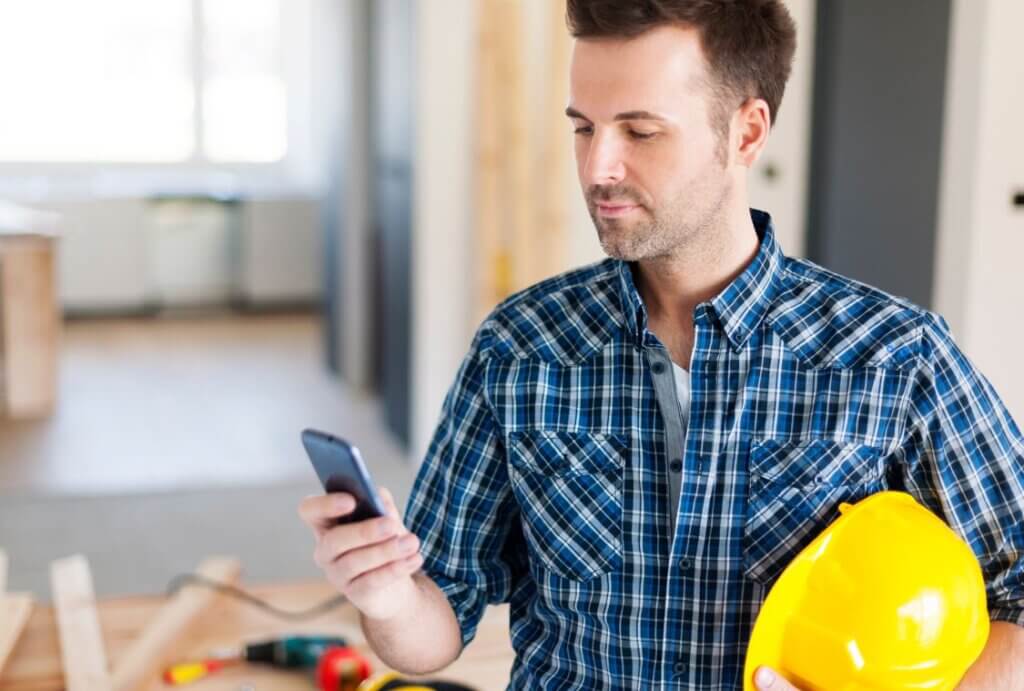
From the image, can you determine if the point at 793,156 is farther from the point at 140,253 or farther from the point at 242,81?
the point at 242,81

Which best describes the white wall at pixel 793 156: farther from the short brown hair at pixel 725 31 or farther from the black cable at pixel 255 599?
the short brown hair at pixel 725 31

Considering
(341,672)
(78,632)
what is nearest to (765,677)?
(341,672)

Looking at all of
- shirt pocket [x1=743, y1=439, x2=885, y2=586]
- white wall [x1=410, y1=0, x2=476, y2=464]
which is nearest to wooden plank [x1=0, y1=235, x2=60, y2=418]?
white wall [x1=410, y1=0, x2=476, y2=464]

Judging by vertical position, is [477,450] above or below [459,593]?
above

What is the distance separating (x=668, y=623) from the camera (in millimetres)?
1290

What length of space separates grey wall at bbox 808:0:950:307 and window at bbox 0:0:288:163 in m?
5.02

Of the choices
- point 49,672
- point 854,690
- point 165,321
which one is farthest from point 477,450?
point 165,321

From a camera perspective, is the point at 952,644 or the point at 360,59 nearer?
the point at 952,644

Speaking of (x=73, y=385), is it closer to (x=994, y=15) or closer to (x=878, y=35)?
(x=878, y=35)

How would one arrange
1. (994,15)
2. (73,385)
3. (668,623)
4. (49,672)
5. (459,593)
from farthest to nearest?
(73,385)
(994,15)
(49,672)
(459,593)
(668,623)

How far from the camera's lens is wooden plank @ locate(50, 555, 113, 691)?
1771 millimetres

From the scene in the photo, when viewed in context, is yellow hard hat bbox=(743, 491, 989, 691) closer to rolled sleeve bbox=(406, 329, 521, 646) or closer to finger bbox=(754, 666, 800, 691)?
finger bbox=(754, 666, 800, 691)

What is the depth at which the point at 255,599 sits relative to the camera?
2146 mm

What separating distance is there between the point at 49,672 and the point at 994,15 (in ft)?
9.13
